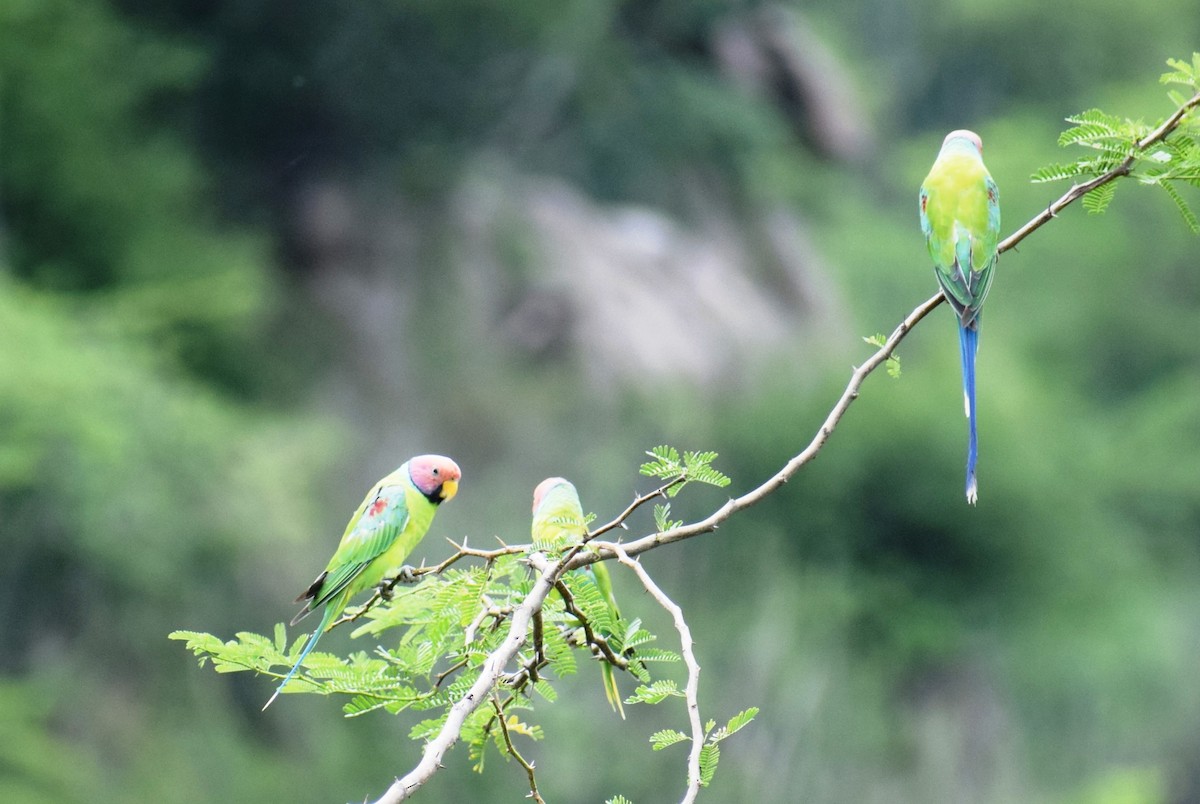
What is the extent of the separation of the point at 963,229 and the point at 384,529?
132cm

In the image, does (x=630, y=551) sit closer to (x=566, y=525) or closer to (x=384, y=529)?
(x=566, y=525)

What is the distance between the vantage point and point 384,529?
3.00 m

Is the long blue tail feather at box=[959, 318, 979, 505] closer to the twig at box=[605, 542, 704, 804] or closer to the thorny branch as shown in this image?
the thorny branch

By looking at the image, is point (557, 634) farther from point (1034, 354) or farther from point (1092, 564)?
point (1034, 354)

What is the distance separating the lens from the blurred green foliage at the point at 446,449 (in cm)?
1016

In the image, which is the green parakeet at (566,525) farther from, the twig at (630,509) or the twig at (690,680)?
the twig at (690,680)

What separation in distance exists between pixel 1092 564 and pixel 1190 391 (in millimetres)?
4617

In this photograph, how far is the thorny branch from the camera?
5.51 feet

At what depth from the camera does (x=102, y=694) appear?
34.1 feet

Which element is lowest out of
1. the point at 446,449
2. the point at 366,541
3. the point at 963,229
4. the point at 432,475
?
the point at 366,541

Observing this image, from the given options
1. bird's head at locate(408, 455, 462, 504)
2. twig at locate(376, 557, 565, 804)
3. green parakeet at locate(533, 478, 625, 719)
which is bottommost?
twig at locate(376, 557, 565, 804)

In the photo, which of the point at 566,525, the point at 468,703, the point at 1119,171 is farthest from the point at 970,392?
the point at 468,703

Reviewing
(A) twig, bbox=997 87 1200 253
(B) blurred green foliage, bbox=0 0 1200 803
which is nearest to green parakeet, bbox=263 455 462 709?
(A) twig, bbox=997 87 1200 253

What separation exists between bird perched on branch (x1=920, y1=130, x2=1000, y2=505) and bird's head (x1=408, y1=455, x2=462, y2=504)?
1.07 meters
